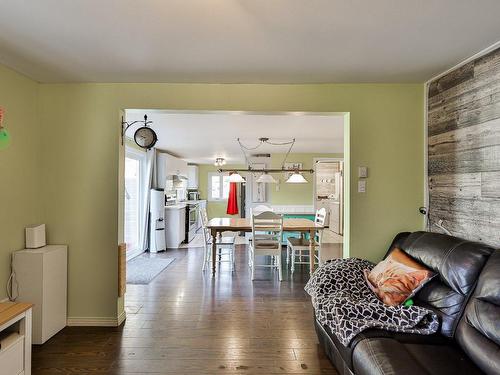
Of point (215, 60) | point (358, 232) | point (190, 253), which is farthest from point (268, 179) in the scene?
point (215, 60)

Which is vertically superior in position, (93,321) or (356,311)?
(356,311)

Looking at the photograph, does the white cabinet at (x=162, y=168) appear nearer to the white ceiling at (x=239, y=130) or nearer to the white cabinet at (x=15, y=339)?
the white ceiling at (x=239, y=130)

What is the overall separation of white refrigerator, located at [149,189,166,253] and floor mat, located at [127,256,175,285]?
449 millimetres

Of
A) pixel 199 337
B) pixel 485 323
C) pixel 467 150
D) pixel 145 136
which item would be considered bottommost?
pixel 199 337

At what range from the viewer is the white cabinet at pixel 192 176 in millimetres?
9047

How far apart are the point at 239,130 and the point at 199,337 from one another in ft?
10.7

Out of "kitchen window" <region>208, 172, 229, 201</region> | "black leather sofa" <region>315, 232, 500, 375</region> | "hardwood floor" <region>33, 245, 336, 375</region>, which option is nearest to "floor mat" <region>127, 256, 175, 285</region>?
"hardwood floor" <region>33, 245, 336, 375</region>

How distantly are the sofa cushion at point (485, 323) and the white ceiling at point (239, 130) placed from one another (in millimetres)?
1953

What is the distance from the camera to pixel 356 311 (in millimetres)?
1810

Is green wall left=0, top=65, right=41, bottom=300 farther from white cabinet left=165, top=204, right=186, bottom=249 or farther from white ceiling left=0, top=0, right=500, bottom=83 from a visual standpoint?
white cabinet left=165, top=204, right=186, bottom=249

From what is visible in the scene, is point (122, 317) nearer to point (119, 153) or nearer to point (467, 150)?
point (119, 153)

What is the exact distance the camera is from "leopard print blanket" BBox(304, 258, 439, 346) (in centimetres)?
171

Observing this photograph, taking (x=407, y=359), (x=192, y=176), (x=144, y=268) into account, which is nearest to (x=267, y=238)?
(x=144, y=268)

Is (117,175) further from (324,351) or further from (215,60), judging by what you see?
(324,351)
